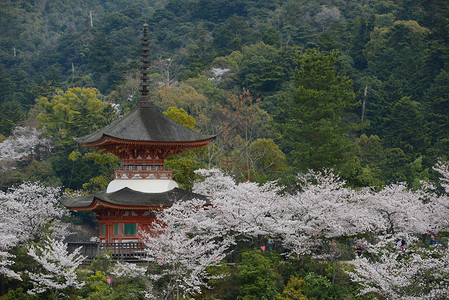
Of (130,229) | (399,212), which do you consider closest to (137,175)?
(130,229)

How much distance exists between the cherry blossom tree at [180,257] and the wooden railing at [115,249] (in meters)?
0.84

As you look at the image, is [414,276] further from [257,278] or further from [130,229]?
[130,229]

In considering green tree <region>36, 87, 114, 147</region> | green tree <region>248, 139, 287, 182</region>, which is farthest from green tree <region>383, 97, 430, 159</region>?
green tree <region>36, 87, 114, 147</region>

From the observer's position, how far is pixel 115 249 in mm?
26344

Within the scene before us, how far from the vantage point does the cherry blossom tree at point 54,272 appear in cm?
2280

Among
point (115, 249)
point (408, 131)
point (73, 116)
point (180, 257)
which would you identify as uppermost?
point (180, 257)

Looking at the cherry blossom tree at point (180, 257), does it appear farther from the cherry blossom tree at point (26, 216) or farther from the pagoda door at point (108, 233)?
the cherry blossom tree at point (26, 216)

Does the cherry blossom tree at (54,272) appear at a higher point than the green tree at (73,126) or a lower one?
higher

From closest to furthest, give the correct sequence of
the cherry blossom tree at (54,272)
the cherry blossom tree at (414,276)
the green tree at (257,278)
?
the cherry blossom tree at (414,276) → the cherry blossom tree at (54,272) → the green tree at (257,278)

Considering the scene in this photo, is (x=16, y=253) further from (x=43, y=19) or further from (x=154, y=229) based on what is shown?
(x=43, y=19)

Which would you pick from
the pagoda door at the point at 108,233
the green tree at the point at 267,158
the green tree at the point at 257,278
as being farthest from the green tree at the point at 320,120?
the pagoda door at the point at 108,233

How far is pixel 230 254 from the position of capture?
27156 mm

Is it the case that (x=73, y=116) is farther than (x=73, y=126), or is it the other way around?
(x=73, y=126)

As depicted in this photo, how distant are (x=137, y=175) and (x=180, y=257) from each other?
701cm
